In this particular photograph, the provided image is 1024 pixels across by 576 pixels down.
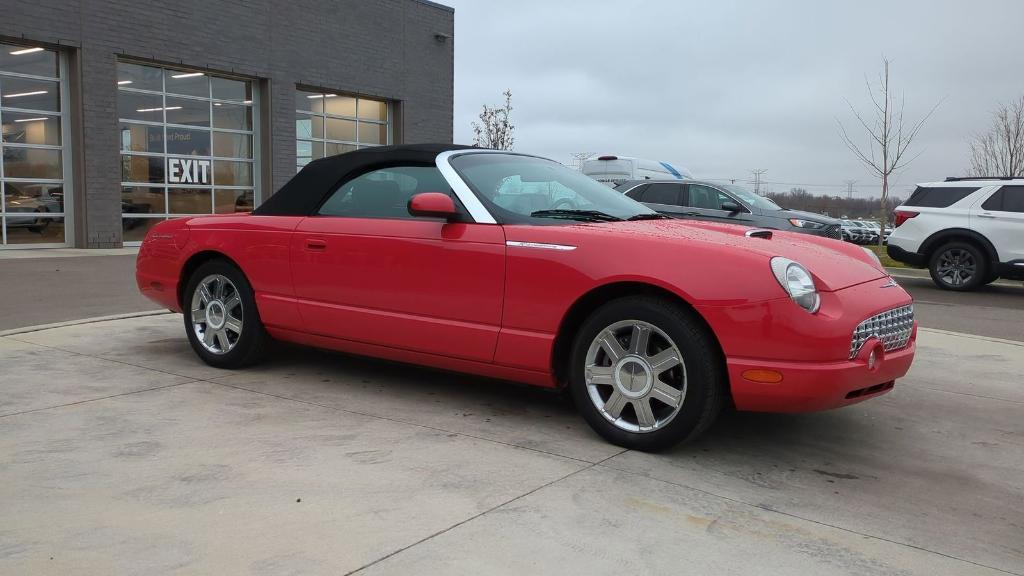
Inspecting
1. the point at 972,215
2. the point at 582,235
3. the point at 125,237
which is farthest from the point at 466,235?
the point at 125,237

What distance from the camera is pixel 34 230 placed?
→ 1714 centimetres

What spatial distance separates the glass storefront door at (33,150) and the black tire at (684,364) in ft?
54.0

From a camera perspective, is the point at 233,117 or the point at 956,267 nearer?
the point at 956,267

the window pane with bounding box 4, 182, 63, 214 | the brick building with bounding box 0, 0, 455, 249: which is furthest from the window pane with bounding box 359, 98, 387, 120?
the window pane with bounding box 4, 182, 63, 214

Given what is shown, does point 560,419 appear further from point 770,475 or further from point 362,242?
point 362,242

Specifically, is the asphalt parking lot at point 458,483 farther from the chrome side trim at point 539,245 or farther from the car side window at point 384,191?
the car side window at point 384,191

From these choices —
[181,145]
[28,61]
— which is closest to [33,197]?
[28,61]

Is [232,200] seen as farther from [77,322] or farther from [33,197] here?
[77,322]

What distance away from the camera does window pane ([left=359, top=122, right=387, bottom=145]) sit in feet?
79.9

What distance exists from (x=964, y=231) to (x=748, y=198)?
10.7 ft

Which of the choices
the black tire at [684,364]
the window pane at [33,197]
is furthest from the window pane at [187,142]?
the black tire at [684,364]

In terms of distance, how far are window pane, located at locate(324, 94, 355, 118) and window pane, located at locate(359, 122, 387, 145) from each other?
545mm

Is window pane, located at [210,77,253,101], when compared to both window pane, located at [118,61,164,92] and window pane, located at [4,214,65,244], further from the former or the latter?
window pane, located at [4,214,65,244]

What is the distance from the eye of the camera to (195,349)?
5.71 metres
